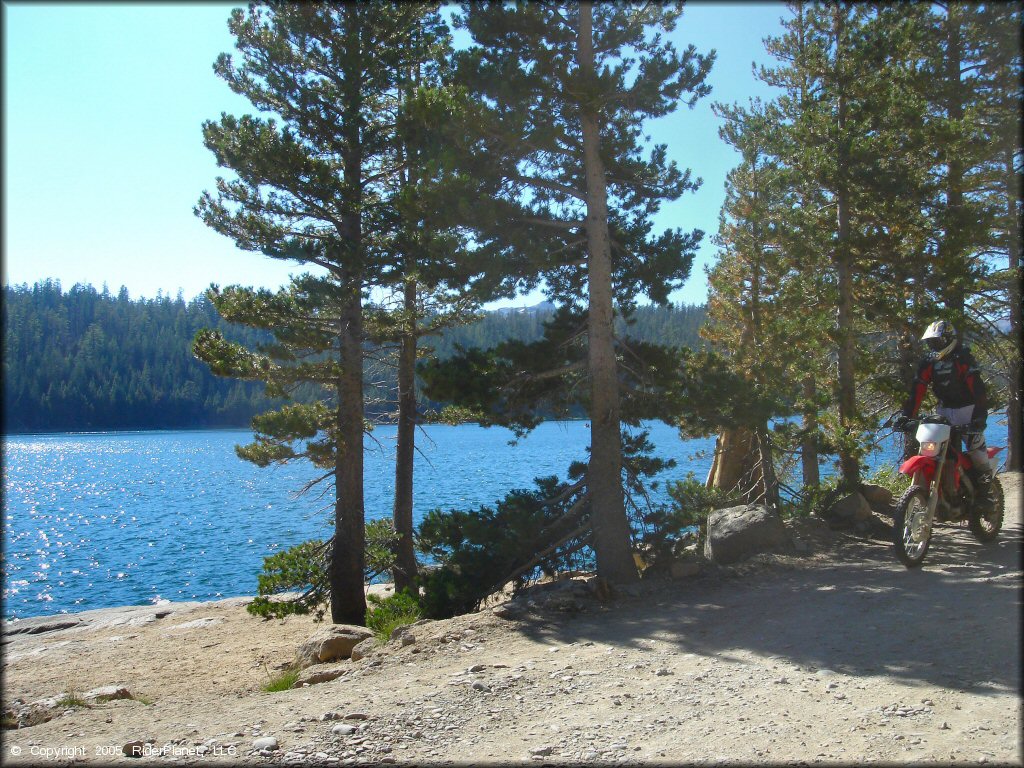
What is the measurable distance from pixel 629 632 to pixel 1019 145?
29.7 feet

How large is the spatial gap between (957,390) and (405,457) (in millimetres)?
11040

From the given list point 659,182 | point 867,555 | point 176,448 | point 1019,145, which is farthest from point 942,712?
point 176,448

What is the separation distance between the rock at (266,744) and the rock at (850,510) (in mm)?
9266

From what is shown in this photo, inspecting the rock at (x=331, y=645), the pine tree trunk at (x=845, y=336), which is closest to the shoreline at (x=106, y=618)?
the rock at (x=331, y=645)

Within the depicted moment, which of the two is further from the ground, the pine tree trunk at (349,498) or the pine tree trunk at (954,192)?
the pine tree trunk at (954,192)

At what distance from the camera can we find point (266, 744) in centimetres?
522

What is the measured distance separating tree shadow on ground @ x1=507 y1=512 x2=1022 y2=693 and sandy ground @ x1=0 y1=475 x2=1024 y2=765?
26 mm

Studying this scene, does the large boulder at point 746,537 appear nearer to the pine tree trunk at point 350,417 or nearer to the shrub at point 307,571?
the shrub at point 307,571

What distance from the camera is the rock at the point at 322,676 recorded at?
7965mm

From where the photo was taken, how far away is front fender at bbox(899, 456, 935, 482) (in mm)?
8156

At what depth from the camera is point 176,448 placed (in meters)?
92.7

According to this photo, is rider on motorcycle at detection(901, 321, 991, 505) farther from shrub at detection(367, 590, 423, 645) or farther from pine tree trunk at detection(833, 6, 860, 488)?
shrub at detection(367, 590, 423, 645)

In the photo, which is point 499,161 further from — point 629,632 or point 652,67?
point 629,632

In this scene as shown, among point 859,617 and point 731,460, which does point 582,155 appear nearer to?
point 859,617
